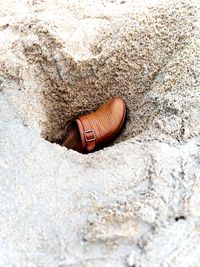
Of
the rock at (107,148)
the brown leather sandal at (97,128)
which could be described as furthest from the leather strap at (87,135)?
the rock at (107,148)

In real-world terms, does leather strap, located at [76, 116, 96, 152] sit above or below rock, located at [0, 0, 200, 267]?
below

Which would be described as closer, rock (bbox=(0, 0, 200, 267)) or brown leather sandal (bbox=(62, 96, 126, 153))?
rock (bbox=(0, 0, 200, 267))

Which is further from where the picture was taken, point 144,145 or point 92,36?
point 92,36

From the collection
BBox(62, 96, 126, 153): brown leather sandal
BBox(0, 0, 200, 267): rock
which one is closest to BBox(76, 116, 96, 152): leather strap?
BBox(62, 96, 126, 153): brown leather sandal

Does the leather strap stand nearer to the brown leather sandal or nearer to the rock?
the brown leather sandal

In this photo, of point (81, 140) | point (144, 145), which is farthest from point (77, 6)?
point (144, 145)

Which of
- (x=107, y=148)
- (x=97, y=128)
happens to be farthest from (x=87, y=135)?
(x=107, y=148)

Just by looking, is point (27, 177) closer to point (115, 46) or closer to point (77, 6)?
point (115, 46)

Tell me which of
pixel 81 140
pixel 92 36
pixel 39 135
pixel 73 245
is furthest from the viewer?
pixel 92 36

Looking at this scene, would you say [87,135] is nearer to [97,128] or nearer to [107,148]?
[97,128]
